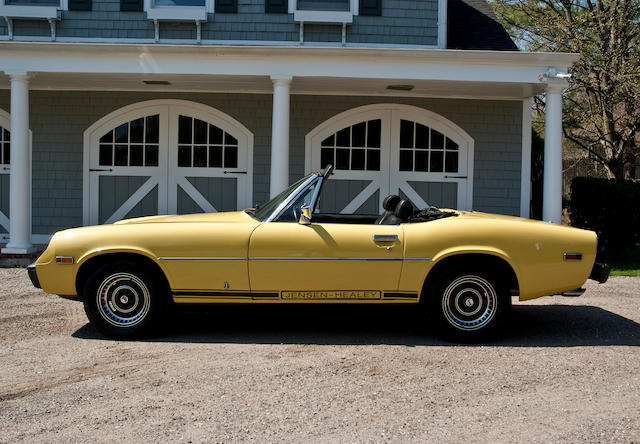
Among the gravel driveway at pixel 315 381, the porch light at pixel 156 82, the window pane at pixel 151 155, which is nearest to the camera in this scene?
the gravel driveway at pixel 315 381

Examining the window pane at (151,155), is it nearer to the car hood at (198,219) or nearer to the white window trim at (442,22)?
the white window trim at (442,22)

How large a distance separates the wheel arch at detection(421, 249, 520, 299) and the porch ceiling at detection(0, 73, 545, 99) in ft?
16.4

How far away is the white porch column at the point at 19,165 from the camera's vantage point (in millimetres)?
9836

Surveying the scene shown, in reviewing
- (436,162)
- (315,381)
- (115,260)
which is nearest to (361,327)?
(315,381)

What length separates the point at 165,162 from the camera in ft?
38.0

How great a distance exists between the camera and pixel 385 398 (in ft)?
13.4

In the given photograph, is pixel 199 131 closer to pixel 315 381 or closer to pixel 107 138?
pixel 107 138

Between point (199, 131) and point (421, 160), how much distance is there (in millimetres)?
3851

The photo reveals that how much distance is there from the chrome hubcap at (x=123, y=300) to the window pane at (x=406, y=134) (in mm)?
7111

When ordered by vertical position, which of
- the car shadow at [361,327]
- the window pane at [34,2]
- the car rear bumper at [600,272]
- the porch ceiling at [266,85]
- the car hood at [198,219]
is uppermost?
the window pane at [34,2]

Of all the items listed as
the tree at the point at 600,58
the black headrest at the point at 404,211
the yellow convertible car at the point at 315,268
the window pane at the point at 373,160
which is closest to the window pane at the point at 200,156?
the window pane at the point at 373,160

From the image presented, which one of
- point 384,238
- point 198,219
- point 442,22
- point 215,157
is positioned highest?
point 442,22

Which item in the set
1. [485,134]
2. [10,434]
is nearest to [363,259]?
[10,434]

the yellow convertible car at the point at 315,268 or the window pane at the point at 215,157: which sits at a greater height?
the window pane at the point at 215,157
